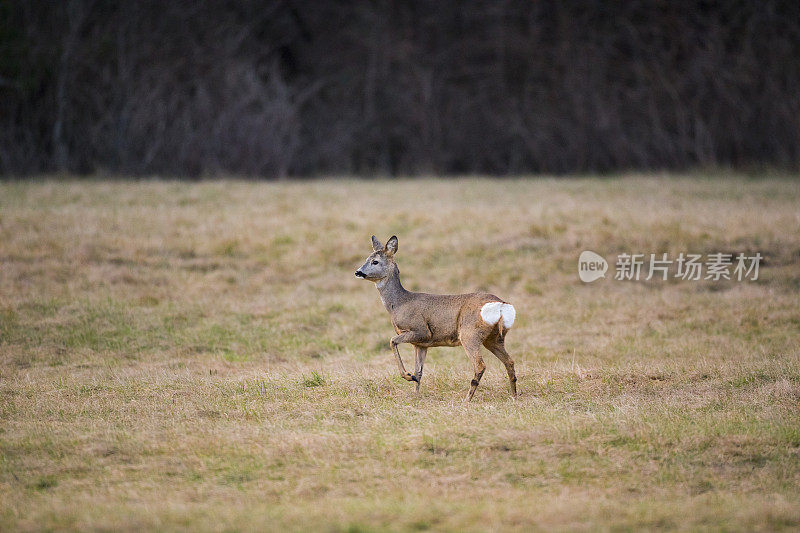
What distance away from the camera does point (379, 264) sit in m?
9.30

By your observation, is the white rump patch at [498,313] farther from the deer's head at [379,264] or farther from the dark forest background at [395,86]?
the dark forest background at [395,86]

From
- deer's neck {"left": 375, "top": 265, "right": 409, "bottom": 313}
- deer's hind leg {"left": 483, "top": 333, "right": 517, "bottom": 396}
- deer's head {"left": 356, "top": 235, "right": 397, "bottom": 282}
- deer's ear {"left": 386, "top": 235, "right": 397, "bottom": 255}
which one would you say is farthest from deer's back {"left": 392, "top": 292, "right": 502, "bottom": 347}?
deer's ear {"left": 386, "top": 235, "right": 397, "bottom": 255}

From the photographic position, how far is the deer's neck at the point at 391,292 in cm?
918

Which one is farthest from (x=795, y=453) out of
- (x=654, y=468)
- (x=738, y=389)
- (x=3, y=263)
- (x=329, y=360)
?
(x=3, y=263)

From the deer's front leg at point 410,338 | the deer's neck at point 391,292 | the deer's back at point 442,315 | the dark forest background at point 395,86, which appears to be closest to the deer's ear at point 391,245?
the deer's neck at point 391,292

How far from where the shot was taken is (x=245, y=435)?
7703 mm

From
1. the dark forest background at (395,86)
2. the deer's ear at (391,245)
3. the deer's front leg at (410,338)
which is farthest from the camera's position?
the dark forest background at (395,86)

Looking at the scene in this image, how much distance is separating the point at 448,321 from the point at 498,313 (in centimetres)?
58

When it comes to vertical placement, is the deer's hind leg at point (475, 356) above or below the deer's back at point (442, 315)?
below

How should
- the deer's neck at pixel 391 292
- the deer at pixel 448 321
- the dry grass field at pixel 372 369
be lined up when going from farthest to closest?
1. the deer's neck at pixel 391 292
2. the deer at pixel 448 321
3. the dry grass field at pixel 372 369

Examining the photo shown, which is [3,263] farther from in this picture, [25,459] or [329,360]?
[25,459]

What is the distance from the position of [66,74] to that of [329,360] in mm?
18014

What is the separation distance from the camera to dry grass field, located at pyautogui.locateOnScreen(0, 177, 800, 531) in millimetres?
6406

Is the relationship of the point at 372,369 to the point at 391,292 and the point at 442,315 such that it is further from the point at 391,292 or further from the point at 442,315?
the point at 442,315
